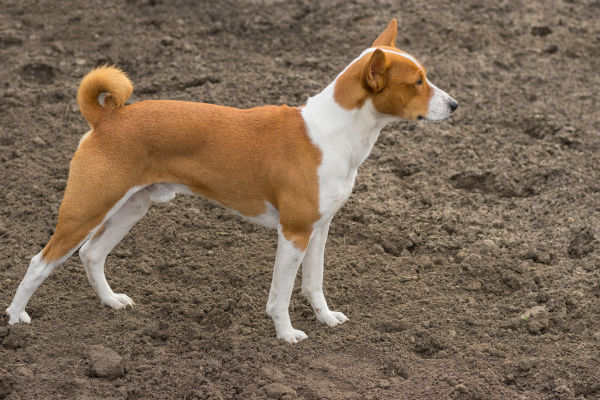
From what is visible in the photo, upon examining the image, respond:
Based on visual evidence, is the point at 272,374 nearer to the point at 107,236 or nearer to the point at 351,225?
the point at 107,236

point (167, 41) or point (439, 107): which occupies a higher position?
point (439, 107)

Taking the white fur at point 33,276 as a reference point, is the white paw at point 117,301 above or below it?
below

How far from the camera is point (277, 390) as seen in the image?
461 centimetres

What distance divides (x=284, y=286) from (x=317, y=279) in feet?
1.22

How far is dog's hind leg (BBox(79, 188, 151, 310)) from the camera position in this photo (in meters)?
5.09

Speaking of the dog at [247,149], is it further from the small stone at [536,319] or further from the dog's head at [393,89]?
the small stone at [536,319]

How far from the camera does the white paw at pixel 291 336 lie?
5.11 metres

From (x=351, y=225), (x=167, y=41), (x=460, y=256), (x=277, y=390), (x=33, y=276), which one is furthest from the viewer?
(x=167, y=41)

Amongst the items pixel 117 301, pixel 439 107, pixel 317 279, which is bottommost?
pixel 117 301

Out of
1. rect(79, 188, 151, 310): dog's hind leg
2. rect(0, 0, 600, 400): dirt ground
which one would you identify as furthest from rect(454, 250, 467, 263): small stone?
rect(79, 188, 151, 310): dog's hind leg

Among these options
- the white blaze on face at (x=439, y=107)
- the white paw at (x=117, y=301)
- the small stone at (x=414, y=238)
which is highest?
the white blaze on face at (x=439, y=107)

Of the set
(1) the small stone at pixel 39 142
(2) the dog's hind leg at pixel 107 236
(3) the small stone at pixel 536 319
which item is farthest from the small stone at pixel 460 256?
(1) the small stone at pixel 39 142

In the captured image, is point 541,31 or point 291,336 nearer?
point 291,336

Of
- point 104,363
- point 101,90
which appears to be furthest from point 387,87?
point 104,363
